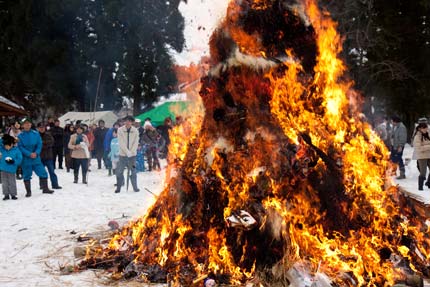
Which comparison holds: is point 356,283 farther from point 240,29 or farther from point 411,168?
point 411,168

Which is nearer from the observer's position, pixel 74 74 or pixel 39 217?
pixel 39 217

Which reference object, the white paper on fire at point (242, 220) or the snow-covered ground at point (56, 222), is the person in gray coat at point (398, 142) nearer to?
the snow-covered ground at point (56, 222)

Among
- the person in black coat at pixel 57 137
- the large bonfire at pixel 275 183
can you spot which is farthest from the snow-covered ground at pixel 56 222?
the person in black coat at pixel 57 137

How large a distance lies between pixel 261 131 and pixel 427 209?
2.78m

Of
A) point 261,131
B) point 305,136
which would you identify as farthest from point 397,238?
point 261,131

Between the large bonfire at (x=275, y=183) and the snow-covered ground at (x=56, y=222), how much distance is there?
642 mm

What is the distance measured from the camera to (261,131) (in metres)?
6.48

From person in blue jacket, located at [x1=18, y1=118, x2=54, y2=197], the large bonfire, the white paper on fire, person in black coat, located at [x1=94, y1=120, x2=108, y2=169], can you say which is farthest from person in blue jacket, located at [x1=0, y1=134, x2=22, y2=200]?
the white paper on fire

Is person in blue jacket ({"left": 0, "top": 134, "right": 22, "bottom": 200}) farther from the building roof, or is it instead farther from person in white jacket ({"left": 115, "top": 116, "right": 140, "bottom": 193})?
person in white jacket ({"left": 115, "top": 116, "right": 140, "bottom": 193})

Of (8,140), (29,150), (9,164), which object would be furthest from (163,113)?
(9,164)

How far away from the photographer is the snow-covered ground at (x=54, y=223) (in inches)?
244

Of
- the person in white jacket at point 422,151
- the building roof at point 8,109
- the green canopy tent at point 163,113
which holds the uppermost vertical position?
the green canopy tent at point 163,113

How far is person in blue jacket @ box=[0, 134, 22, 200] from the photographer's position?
12.5 m

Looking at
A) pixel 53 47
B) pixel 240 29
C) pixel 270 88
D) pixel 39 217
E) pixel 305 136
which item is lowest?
pixel 39 217
